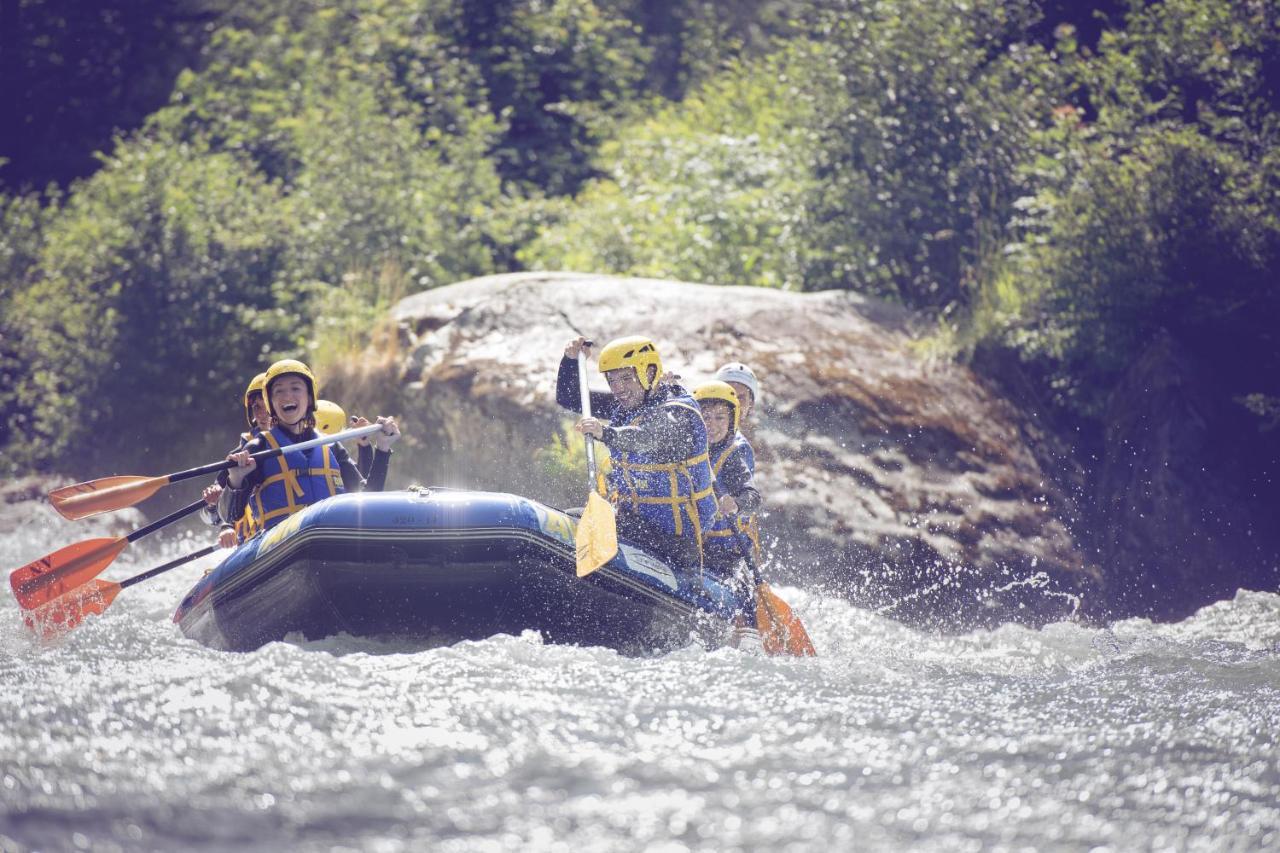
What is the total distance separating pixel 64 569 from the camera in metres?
7.23

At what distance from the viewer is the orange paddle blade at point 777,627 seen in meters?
6.89

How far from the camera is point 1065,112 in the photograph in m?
11.2

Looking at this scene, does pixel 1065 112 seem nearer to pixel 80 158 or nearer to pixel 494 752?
pixel 494 752

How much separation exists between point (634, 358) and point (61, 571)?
10.00 ft

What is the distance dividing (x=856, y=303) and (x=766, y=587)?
3.97m

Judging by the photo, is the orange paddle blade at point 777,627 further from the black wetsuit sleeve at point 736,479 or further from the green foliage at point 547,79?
the green foliage at point 547,79

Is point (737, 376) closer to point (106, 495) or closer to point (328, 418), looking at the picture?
point (328, 418)

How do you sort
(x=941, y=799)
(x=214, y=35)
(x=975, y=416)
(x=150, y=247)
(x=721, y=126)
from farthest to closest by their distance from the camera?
(x=214, y=35) → (x=721, y=126) → (x=150, y=247) → (x=975, y=416) → (x=941, y=799)

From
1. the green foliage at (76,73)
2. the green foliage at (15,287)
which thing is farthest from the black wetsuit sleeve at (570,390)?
the green foliage at (76,73)

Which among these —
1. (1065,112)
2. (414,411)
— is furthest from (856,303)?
(414,411)

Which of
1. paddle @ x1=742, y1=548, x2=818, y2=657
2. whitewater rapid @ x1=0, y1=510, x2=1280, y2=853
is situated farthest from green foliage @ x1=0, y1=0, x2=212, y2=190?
paddle @ x1=742, y1=548, x2=818, y2=657

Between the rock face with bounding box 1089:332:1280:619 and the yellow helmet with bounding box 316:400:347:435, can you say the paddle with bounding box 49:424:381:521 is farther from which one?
the rock face with bounding box 1089:332:1280:619

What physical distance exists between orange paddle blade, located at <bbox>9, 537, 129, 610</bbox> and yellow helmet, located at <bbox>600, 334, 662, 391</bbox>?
2.54 metres

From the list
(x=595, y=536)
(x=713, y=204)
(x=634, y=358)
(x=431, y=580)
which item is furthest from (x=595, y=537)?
(x=713, y=204)
